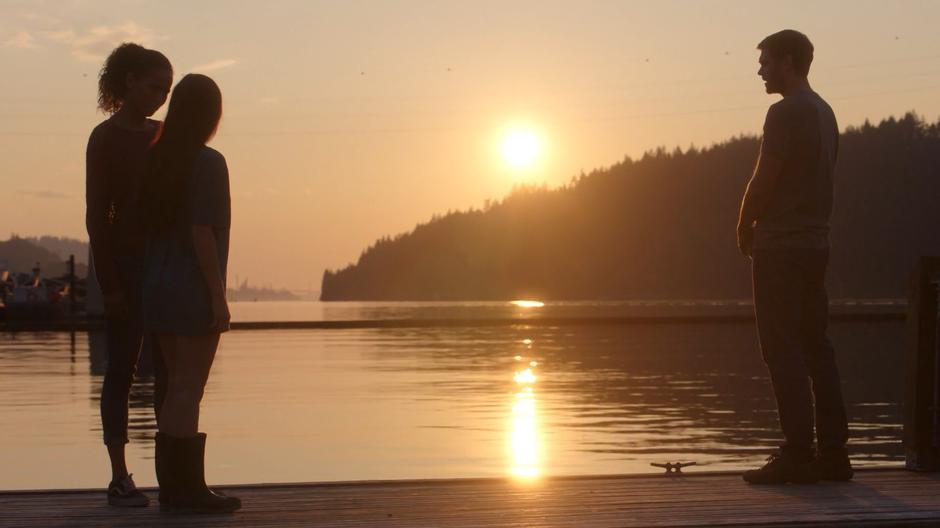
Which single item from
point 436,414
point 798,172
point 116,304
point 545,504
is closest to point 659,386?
point 436,414

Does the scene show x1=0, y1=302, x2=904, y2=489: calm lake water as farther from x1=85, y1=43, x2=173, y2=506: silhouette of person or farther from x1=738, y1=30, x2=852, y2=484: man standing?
x1=85, y1=43, x2=173, y2=506: silhouette of person

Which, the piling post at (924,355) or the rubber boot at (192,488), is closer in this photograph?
the rubber boot at (192,488)

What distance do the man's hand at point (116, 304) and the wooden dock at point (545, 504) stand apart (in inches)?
31.0

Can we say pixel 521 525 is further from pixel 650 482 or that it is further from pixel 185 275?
pixel 185 275

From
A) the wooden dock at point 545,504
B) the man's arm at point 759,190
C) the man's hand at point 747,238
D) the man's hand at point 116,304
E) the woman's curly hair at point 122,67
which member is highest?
the woman's curly hair at point 122,67

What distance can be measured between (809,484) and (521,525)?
66.7 inches

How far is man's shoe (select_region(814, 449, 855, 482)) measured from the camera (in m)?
6.13

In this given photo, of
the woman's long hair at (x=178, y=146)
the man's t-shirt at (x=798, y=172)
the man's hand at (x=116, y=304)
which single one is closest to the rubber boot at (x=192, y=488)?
the man's hand at (x=116, y=304)

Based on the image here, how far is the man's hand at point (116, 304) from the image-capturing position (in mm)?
5652

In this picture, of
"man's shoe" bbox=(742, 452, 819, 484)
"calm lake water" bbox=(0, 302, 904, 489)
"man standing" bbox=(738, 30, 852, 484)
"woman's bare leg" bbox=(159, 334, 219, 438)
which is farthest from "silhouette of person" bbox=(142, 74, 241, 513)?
"man standing" bbox=(738, 30, 852, 484)

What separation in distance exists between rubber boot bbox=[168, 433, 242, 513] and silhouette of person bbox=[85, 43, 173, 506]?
284 millimetres

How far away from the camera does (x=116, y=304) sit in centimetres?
566

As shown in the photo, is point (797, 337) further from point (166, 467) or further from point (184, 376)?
point (166, 467)

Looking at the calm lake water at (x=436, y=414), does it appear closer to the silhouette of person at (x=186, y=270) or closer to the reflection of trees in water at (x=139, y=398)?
the reflection of trees in water at (x=139, y=398)
